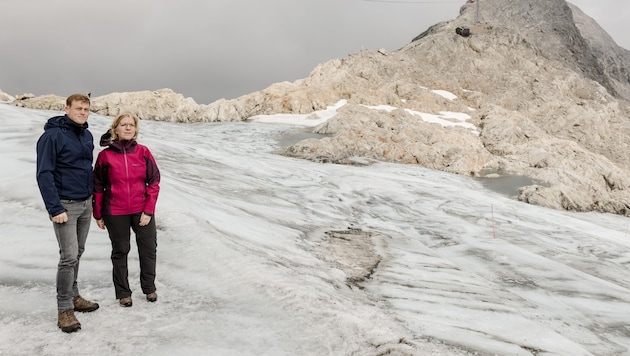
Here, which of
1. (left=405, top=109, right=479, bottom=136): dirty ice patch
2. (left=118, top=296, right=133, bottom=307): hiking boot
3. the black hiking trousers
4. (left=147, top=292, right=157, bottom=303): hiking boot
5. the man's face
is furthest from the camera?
(left=405, top=109, right=479, bottom=136): dirty ice patch

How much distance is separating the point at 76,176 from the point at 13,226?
144 inches

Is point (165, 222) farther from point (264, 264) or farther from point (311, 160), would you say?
point (311, 160)

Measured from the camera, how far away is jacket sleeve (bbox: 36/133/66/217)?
4.07 metres

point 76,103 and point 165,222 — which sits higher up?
point 76,103

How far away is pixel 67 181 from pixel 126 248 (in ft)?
3.47

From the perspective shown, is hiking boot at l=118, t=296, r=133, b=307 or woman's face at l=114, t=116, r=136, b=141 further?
hiking boot at l=118, t=296, r=133, b=307

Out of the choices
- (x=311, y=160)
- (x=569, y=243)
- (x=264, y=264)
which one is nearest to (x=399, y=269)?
(x=264, y=264)

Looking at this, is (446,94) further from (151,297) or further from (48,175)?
(48,175)

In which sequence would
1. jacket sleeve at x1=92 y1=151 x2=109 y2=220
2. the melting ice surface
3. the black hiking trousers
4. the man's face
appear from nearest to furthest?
the man's face
the melting ice surface
jacket sleeve at x1=92 y1=151 x2=109 y2=220
the black hiking trousers

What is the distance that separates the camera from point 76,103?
4.36 meters

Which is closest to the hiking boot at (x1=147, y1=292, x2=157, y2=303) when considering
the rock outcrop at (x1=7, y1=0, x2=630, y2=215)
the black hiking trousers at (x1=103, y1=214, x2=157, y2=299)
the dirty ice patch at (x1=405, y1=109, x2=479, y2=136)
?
the black hiking trousers at (x1=103, y1=214, x2=157, y2=299)

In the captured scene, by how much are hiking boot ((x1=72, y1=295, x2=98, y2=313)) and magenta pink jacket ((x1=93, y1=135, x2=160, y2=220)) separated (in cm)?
101

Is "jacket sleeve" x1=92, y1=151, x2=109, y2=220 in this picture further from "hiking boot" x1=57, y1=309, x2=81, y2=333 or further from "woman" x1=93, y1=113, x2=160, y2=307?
"hiking boot" x1=57, y1=309, x2=81, y2=333

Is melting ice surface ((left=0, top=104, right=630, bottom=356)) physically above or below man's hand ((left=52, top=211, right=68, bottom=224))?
below
